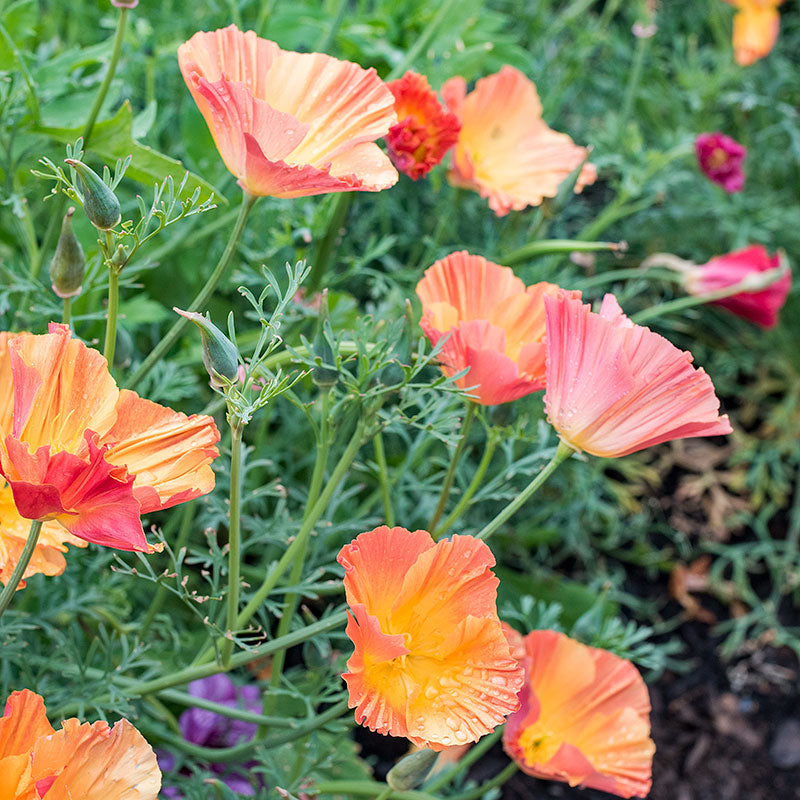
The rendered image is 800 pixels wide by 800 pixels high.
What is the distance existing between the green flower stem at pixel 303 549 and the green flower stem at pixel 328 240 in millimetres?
245

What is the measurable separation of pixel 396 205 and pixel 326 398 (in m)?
0.71

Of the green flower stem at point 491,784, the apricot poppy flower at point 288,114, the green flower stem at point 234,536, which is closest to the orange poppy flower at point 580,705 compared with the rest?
the green flower stem at point 491,784

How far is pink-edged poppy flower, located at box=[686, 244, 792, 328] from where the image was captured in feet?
3.90

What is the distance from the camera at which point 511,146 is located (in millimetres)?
1052

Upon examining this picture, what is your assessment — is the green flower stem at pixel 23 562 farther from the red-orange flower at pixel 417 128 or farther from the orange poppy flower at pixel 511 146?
the orange poppy flower at pixel 511 146

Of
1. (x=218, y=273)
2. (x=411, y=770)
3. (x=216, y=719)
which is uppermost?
(x=218, y=273)

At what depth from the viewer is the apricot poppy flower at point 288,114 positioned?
61cm

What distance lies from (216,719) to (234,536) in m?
0.46

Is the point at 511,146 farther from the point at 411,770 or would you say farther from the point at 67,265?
the point at 411,770

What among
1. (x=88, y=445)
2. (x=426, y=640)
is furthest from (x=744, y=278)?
(x=88, y=445)

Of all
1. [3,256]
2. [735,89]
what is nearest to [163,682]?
[3,256]

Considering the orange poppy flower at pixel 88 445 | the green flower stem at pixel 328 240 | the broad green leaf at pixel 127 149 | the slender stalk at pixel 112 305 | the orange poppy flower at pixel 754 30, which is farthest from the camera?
the orange poppy flower at pixel 754 30

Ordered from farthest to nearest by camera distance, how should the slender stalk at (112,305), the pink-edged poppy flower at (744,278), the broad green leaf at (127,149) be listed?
the pink-edged poppy flower at (744,278) < the broad green leaf at (127,149) < the slender stalk at (112,305)

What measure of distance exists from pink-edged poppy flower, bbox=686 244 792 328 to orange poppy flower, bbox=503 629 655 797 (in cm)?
56
